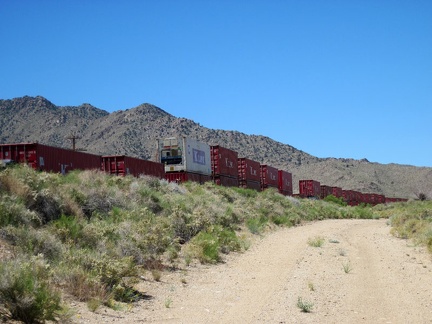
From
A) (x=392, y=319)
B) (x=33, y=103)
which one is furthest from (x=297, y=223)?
(x=33, y=103)

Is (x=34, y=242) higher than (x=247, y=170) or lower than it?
lower

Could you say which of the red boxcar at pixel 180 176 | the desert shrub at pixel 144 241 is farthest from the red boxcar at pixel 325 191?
the desert shrub at pixel 144 241

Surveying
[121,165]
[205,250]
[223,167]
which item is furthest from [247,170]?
[205,250]

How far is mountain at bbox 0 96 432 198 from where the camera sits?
370 ft

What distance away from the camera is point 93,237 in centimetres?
1324

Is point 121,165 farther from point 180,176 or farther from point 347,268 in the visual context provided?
point 347,268

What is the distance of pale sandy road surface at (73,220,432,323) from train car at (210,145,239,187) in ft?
71.3

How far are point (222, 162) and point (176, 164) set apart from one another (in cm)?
634

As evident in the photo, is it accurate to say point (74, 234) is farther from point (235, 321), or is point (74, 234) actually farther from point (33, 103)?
point (33, 103)

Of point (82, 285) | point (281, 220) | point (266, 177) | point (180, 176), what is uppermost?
point (266, 177)

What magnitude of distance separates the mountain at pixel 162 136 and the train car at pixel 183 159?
67.4m

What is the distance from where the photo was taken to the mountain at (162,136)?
113 m

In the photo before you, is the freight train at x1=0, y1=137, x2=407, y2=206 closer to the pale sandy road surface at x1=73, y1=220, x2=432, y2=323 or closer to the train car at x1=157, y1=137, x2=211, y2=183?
the train car at x1=157, y1=137, x2=211, y2=183

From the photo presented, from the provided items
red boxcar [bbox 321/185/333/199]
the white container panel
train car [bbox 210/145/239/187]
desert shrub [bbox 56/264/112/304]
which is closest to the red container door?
train car [bbox 210/145/239/187]
